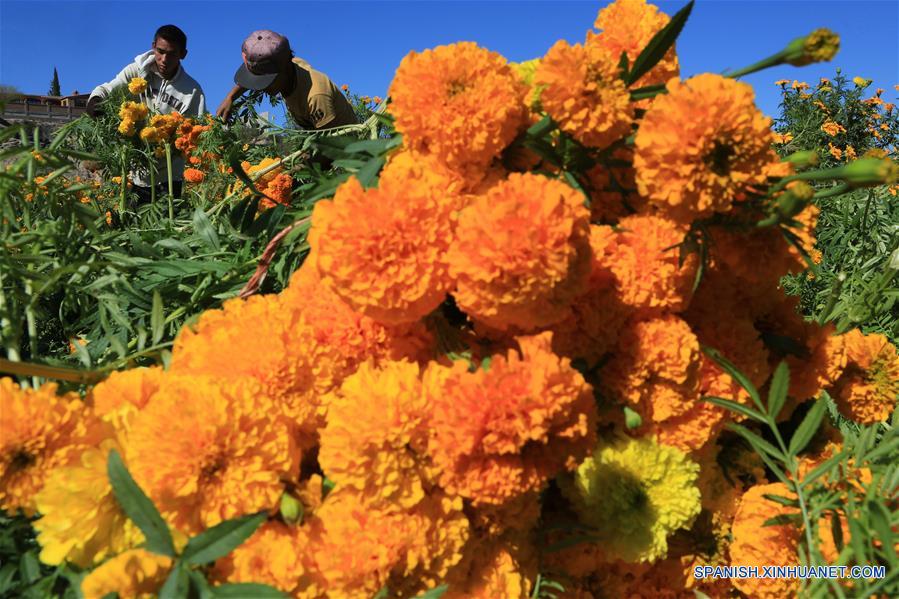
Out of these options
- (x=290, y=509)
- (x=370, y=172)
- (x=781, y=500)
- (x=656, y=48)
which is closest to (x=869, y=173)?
(x=656, y=48)

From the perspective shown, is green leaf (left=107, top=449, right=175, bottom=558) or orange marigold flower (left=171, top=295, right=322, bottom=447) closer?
green leaf (left=107, top=449, right=175, bottom=558)

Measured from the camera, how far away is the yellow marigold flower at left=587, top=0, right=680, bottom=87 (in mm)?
977

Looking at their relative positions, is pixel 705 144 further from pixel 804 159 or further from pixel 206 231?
pixel 206 231

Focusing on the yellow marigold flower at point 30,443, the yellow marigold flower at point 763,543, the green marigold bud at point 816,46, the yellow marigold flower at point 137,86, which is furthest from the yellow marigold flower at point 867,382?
the yellow marigold flower at point 137,86

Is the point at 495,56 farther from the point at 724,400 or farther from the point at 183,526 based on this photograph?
the point at 183,526

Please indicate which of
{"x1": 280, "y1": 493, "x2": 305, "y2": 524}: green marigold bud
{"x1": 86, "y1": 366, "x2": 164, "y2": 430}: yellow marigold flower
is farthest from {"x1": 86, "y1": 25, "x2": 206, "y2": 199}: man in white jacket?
{"x1": 280, "y1": 493, "x2": 305, "y2": 524}: green marigold bud

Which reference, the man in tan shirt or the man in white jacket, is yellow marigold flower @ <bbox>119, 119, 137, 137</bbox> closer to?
the man in tan shirt

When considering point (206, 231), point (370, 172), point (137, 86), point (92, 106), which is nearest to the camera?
point (370, 172)

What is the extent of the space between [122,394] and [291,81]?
2.70m

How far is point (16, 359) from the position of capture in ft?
2.99

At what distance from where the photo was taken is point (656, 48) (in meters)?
0.89

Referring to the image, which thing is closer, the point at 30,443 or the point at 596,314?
the point at 30,443

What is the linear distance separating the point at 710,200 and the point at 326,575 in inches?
23.0

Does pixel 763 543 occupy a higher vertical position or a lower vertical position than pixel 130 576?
lower
